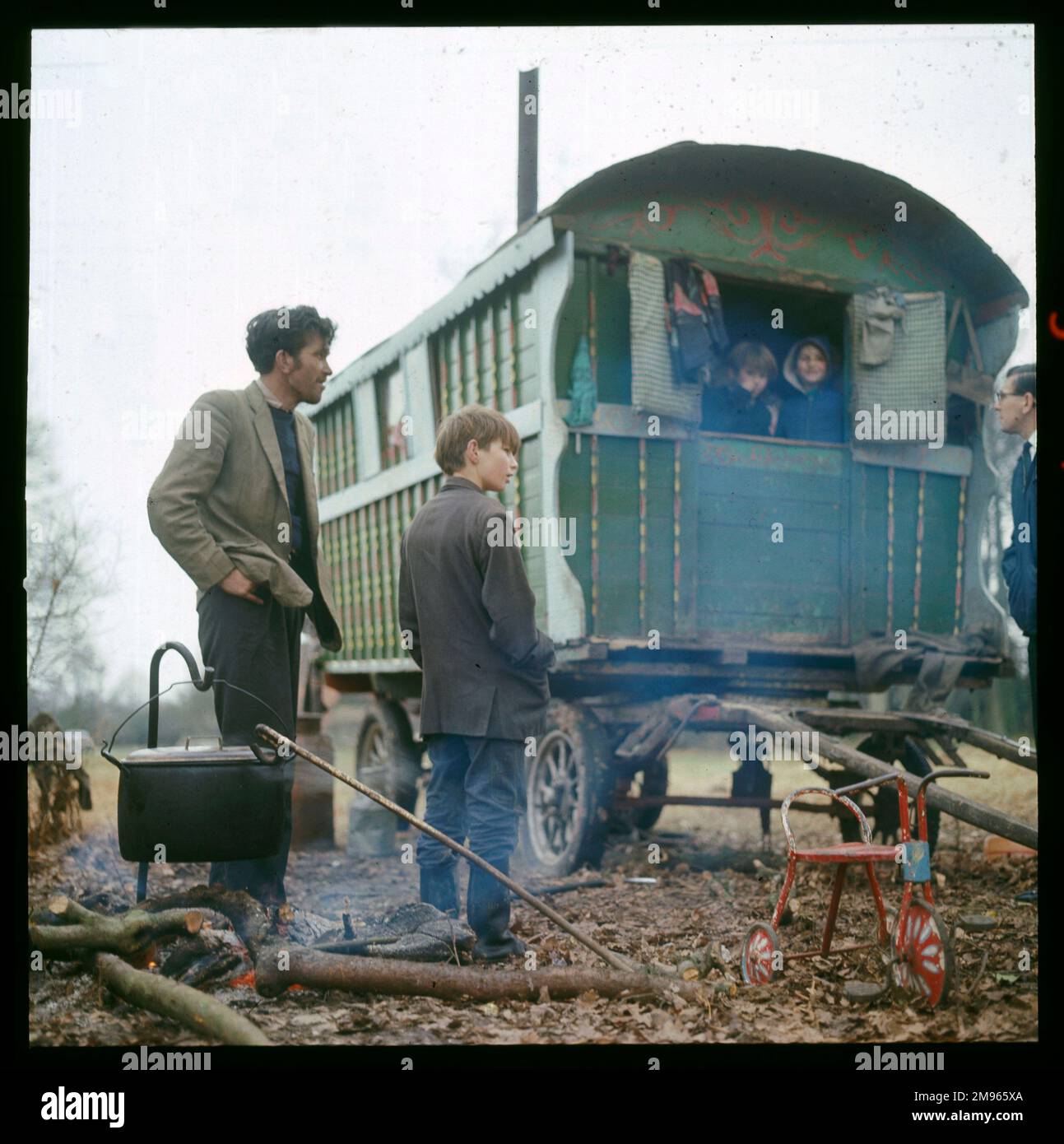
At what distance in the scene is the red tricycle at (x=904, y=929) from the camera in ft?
11.5

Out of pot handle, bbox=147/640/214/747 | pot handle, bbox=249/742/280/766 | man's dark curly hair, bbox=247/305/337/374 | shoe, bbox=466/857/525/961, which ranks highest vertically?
man's dark curly hair, bbox=247/305/337/374

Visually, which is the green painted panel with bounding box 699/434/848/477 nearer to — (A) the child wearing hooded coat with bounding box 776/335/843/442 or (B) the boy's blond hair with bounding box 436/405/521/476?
(A) the child wearing hooded coat with bounding box 776/335/843/442

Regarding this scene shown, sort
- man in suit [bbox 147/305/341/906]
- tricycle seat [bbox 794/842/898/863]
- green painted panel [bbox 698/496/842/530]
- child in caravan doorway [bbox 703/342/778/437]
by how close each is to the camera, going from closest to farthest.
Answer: tricycle seat [bbox 794/842/898/863] < man in suit [bbox 147/305/341/906] < green painted panel [bbox 698/496/842/530] < child in caravan doorway [bbox 703/342/778/437]

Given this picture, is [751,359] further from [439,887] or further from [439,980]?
[439,980]

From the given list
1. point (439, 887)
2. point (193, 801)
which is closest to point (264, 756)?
point (193, 801)

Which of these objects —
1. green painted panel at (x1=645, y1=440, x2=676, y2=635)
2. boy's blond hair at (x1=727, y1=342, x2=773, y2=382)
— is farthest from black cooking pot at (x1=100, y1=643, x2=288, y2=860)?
boy's blond hair at (x1=727, y1=342, x2=773, y2=382)

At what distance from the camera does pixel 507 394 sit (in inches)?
227

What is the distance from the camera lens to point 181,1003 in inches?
140

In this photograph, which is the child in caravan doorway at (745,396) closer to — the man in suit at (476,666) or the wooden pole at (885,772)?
the wooden pole at (885,772)

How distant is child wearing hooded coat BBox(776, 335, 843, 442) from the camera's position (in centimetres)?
634

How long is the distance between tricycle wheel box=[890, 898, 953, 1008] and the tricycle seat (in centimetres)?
16

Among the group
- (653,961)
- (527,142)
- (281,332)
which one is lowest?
(653,961)

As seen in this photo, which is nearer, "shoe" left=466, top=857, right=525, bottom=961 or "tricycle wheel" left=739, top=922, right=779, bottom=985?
"tricycle wheel" left=739, top=922, right=779, bottom=985

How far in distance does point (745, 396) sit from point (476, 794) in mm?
3265
